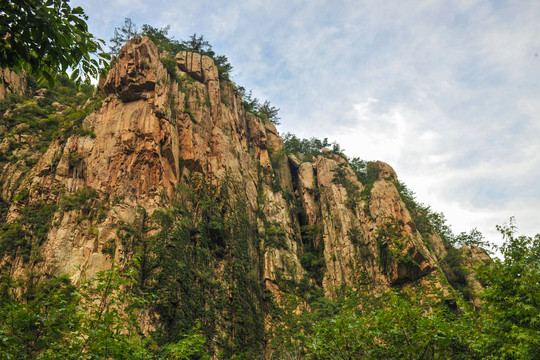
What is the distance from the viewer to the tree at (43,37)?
401cm

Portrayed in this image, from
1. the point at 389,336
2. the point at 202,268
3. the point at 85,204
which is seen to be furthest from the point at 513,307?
the point at 85,204

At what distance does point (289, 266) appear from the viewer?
33938mm

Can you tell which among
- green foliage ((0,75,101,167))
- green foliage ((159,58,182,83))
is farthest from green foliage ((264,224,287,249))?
green foliage ((159,58,182,83))

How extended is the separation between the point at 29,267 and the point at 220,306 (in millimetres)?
13368

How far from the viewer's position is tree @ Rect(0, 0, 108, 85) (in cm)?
401

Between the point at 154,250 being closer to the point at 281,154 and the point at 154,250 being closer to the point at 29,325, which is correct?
the point at 29,325

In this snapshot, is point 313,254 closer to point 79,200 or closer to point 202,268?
point 202,268

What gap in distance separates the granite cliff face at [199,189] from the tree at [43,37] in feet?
63.7

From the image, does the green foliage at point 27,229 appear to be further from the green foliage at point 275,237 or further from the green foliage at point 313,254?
the green foliage at point 313,254

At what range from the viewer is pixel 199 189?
30.3 metres

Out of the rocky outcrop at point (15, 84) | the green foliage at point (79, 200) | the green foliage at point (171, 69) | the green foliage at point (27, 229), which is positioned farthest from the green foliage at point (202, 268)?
the rocky outcrop at point (15, 84)

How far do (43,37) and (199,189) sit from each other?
2637 centimetres

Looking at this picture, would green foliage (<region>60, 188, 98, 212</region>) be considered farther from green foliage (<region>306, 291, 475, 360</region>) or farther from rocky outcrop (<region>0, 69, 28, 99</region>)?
green foliage (<region>306, 291, 475, 360</region>)

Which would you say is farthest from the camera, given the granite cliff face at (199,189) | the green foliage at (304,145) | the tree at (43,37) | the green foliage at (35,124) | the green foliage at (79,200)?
the green foliage at (304,145)
